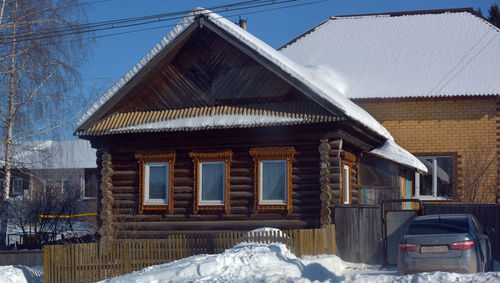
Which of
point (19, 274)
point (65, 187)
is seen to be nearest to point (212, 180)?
point (19, 274)

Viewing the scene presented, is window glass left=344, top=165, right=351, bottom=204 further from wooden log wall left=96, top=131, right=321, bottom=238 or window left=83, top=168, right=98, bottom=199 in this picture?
window left=83, top=168, right=98, bottom=199

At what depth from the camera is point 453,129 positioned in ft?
89.0

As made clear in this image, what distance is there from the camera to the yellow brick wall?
26.8 metres

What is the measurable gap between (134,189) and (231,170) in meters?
3.05

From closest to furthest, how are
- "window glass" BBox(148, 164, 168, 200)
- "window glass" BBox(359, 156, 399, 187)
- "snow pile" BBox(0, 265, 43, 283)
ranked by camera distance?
1. "snow pile" BBox(0, 265, 43, 283)
2. "window glass" BBox(148, 164, 168, 200)
3. "window glass" BBox(359, 156, 399, 187)

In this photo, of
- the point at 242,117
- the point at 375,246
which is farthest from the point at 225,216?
the point at 375,246

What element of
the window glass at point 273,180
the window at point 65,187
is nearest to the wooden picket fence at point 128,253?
the window glass at point 273,180

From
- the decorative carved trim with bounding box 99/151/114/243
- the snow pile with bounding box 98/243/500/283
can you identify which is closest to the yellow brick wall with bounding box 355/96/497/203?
the decorative carved trim with bounding box 99/151/114/243

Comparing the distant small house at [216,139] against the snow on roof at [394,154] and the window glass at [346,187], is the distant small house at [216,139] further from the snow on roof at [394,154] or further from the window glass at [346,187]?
the snow on roof at [394,154]

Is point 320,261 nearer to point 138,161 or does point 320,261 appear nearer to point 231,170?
point 231,170

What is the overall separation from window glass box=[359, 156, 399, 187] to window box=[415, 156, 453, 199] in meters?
3.79

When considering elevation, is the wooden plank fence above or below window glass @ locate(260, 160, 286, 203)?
below

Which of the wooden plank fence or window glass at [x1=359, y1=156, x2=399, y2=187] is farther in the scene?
window glass at [x1=359, y1=156, x2=399, y2=187]

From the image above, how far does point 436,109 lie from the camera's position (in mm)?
27344
